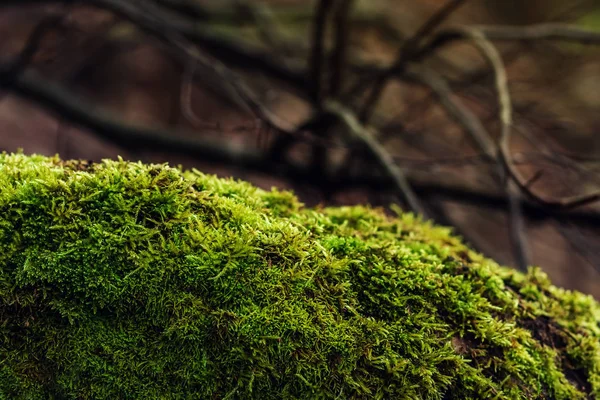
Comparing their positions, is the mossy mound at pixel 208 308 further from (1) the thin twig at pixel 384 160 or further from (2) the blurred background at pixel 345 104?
(1) the thin twig at pixel 384 160

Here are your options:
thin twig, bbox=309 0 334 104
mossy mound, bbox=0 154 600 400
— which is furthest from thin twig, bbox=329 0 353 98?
mossy mound, bbox=0 154 600 400

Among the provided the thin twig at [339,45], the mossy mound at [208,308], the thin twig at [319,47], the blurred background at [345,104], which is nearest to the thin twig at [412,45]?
the blurred background at [345,104]

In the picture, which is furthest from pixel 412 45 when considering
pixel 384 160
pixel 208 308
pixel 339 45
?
pixel 208 308

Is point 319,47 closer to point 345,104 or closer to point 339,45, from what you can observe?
point 339,45

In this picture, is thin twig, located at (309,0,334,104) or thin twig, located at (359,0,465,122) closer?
thin twig, located at (309,0,334,104)

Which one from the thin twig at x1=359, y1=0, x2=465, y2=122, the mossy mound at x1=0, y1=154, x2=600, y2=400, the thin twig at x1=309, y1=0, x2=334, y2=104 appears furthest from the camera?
the thin twig at x1=359, y1=0, x2=465, y2=122

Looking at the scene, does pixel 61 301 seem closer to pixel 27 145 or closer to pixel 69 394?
pixel 69 394

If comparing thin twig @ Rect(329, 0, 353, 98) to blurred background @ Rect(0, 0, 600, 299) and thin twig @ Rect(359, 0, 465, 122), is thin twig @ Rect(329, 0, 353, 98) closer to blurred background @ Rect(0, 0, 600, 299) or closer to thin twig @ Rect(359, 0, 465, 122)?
blurred background @ Rect(0, 0, 600, 299)

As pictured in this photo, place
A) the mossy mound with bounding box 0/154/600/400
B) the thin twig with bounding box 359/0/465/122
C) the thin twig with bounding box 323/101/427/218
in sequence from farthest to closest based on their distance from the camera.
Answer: the thin twig with bounding box 359/0/465/122 → the thin twig with bounding box 323/101/427/218 → the mossy mound with bounding box 0/154/600/400
